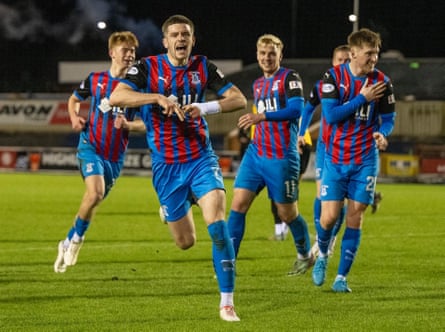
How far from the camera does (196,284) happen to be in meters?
8.66

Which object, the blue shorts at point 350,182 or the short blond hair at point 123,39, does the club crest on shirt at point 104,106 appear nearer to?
the short blond hair at point 123,39

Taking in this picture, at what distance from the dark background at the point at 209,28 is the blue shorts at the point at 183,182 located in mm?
42734

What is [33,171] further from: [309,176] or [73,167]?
[309,176]

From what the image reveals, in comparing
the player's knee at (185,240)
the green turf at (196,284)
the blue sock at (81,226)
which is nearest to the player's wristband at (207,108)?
the player's knee at (185,240)

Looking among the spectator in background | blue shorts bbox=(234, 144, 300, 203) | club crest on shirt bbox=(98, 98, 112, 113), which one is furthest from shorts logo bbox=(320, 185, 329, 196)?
club crest on shirt bbox=(98, 98, 112, 113)

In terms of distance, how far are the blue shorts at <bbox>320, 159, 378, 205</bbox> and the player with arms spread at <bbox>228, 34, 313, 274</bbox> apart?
81 centimetres

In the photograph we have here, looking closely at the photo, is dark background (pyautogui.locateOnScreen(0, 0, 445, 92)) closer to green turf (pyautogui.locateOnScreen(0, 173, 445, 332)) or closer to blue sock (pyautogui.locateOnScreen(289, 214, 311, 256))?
green turf (pyautogui.locateOnScreen(0, 173, 445, 332))

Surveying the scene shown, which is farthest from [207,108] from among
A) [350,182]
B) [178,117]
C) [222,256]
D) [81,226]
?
[81,226]

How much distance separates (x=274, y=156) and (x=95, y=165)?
1899 millimetres

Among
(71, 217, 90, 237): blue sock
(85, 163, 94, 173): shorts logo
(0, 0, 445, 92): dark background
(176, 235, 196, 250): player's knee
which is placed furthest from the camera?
(0, 0, 445, 92): dark background

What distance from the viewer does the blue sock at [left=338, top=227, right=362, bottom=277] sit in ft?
27.5

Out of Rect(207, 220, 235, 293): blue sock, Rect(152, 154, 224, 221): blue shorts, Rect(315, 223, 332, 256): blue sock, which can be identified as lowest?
Rect(315, 223, 332, 256): blue sock

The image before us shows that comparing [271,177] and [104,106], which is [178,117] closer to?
[271,177]

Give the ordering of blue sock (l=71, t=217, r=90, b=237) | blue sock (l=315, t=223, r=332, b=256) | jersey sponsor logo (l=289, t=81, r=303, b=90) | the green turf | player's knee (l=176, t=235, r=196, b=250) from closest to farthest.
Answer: the green turf → player's knee (l=176, t=235, r=196, b=250) → blue sock (l=315, t=223, r=332, b=256) → jersey sponsor logo (l=289, t=81, r=303, b=90) → blue sock (l=71, t=217, r=90, b=237)
